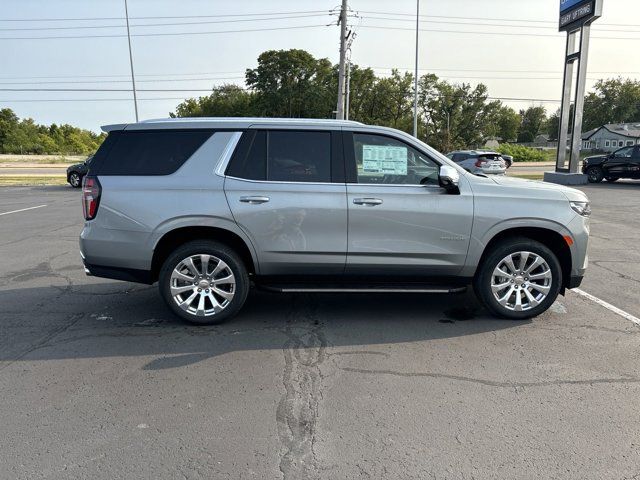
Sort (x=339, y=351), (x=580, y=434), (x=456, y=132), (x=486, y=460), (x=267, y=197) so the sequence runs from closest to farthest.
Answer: (x=486, y=460) < (x=580, y=434) < (x=339, y=351) < (x=267, y=197) < (x=456, y=132)

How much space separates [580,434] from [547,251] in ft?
7.29

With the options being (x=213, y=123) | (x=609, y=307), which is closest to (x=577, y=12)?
(x=609, y=307)

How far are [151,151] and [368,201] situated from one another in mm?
2174

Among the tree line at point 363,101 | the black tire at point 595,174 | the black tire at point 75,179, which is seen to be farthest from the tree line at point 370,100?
the black tire at point 75,179

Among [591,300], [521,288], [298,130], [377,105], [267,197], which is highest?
[377,105]

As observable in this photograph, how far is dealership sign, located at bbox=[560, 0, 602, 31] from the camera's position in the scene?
18.8 meters

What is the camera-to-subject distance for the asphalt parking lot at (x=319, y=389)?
276cm

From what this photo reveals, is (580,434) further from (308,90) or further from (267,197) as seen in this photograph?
(308,90)

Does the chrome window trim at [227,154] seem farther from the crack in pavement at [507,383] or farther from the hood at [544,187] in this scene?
the hood at [544,187]

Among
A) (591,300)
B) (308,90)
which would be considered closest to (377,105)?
(308,90)

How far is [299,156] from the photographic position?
4777 mm

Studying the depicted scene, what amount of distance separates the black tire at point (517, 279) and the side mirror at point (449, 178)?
77 centimetres

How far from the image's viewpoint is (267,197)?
464 cm

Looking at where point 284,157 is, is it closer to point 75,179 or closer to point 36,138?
point 75,179
